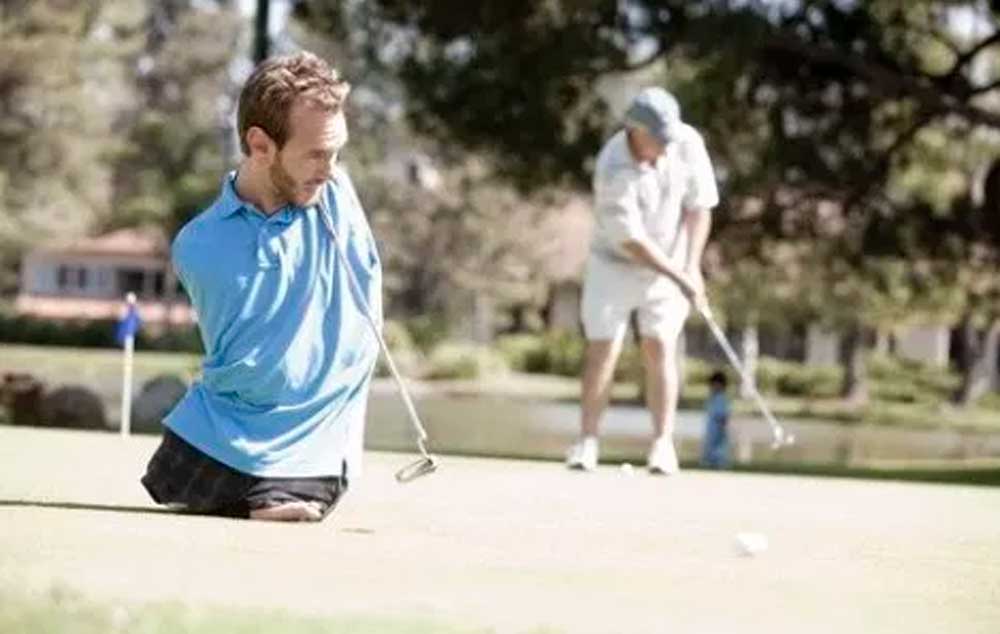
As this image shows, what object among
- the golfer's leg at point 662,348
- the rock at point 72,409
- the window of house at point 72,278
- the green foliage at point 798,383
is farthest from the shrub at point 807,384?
the golfer's leg at point 662,348

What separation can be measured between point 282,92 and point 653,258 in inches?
155

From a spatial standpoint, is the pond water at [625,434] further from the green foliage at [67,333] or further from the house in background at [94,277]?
the house in background at [94,277]

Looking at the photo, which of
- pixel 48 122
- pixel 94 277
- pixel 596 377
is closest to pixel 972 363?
pixel 48 122

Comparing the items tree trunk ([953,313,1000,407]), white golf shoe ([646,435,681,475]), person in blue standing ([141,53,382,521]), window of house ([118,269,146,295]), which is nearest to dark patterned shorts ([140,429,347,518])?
person in blue standing ([141,53,382,521])

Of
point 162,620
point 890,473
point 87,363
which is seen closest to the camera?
point 162,620

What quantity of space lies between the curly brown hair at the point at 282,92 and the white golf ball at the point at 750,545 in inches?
72.7

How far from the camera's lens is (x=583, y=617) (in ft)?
15.5

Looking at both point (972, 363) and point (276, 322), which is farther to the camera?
point (972, 363)

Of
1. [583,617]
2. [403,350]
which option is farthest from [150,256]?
[583,617]

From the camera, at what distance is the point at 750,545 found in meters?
6.39

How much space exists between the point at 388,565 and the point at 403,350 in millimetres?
53101

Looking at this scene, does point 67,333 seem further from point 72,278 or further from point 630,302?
point 630,302

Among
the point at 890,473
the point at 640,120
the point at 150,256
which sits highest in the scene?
the point at 640,120

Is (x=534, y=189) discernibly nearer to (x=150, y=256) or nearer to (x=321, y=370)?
(x=321, y=370)
